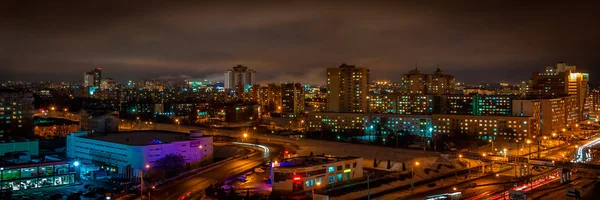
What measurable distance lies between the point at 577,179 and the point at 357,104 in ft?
51.4

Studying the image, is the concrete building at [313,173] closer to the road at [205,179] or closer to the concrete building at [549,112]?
the road at [205,179]

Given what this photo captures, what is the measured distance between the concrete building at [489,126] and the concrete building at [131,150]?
11.2 metres

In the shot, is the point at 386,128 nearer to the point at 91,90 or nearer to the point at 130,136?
the point at 130,136

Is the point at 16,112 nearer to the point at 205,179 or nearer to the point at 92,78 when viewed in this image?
the point at 205,179

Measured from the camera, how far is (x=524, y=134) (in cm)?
2148

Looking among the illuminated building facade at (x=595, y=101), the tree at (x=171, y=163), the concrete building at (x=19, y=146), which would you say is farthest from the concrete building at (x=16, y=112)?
the illuminated building facade at (x=595, y=101)

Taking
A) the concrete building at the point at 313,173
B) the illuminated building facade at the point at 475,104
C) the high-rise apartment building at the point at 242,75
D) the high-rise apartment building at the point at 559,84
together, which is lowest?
the concrete building at the point at 313,173

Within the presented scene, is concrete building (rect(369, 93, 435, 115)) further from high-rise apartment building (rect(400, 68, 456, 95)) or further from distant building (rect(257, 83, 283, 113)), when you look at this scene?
distant building (rect(257, 83, 283, 113))

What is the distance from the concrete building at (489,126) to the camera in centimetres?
2153

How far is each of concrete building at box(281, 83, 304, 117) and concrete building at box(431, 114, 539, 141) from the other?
15.8 meters

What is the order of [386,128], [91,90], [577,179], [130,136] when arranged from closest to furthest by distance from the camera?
[577,179] → [130,136] → [386,128] → [91,90]

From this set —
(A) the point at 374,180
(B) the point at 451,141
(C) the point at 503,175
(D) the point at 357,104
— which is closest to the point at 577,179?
(C) the point at 503,175

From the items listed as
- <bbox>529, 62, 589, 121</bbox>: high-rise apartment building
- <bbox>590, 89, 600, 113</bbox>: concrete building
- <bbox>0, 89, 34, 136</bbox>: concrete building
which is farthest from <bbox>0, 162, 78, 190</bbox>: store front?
<bbox>590, 89, 600, 113</bbox>: concrete building

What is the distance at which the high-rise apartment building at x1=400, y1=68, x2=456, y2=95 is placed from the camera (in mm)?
35844
